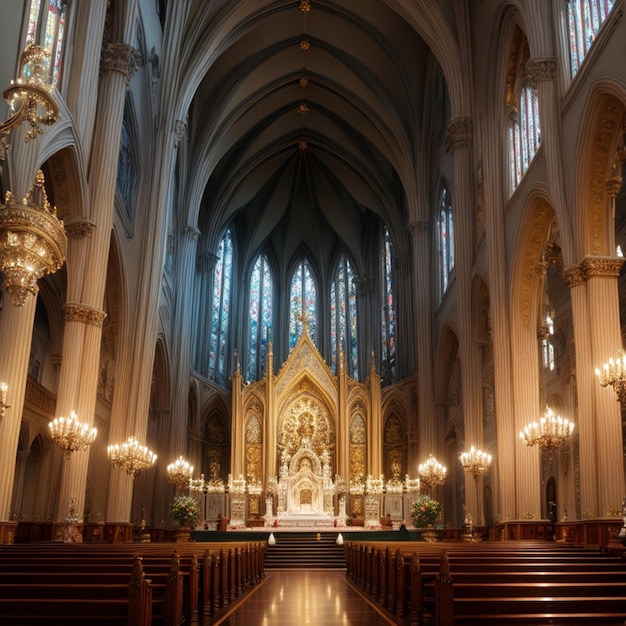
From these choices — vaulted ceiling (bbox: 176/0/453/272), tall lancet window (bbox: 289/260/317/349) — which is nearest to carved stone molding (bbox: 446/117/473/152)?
vaulted ceiling (bbox: 176/0/453/272)

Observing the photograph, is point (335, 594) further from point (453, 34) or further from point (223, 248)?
point (223, 248)

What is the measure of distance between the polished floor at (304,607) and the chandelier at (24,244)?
5.58m

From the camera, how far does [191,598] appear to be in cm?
891

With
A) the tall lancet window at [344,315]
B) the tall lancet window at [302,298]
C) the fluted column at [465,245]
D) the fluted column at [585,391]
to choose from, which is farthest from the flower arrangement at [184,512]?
the tall lancet window at [302,298]

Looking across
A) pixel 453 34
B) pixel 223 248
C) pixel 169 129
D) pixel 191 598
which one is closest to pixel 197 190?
pixel 169 129

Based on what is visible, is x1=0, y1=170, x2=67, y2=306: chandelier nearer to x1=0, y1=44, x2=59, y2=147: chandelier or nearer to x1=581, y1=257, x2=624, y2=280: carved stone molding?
x1=0, y1=44, x2=59, y2=147: chandelier

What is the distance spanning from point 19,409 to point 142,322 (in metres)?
10.5

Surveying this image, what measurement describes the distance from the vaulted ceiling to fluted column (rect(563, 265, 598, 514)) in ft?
50.3

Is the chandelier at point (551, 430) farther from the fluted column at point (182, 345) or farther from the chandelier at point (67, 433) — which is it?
the fluted column at point (182, 345)

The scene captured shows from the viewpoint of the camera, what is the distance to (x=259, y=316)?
158 feet

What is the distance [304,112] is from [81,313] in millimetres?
24878

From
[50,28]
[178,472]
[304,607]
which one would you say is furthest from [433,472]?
[50,28]

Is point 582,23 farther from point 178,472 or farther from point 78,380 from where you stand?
point 178,472

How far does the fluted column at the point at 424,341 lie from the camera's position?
1324 inches
